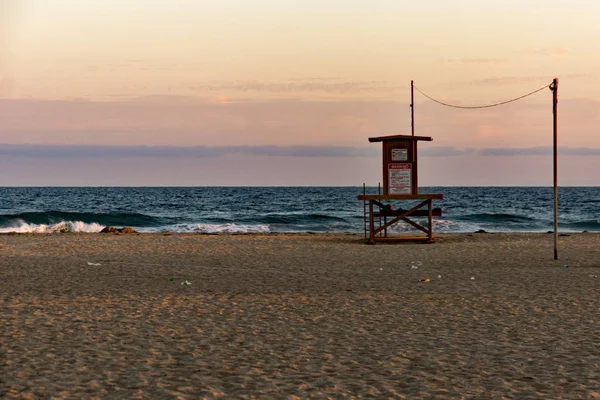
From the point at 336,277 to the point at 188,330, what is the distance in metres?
6.87

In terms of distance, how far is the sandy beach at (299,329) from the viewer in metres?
7.01

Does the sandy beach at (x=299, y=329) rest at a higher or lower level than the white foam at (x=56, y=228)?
higher

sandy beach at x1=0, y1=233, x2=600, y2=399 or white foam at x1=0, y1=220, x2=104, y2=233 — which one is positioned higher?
sandy beach at x1=0, y1=233, x2=600, y2=399

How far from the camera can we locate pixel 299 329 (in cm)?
993

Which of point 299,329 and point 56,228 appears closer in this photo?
point 299,329

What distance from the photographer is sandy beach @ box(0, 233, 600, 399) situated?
7012mm

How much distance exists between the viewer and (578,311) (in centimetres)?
1132

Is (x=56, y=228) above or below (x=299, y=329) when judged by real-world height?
below

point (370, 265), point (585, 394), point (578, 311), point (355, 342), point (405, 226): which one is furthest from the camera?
point (405, 226)

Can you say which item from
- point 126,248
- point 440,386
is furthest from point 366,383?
point 126,248

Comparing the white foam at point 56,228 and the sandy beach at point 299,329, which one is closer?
the sandy beach at point 299,329

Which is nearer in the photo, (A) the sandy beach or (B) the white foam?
(A) the sandy beach

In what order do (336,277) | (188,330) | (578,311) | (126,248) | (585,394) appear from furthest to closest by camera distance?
1. (126,248)
2. (336,277)
3. (578,311)
4. (188,330)
5. (585,394)

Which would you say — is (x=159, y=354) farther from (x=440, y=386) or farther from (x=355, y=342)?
(x=440, y=386)
